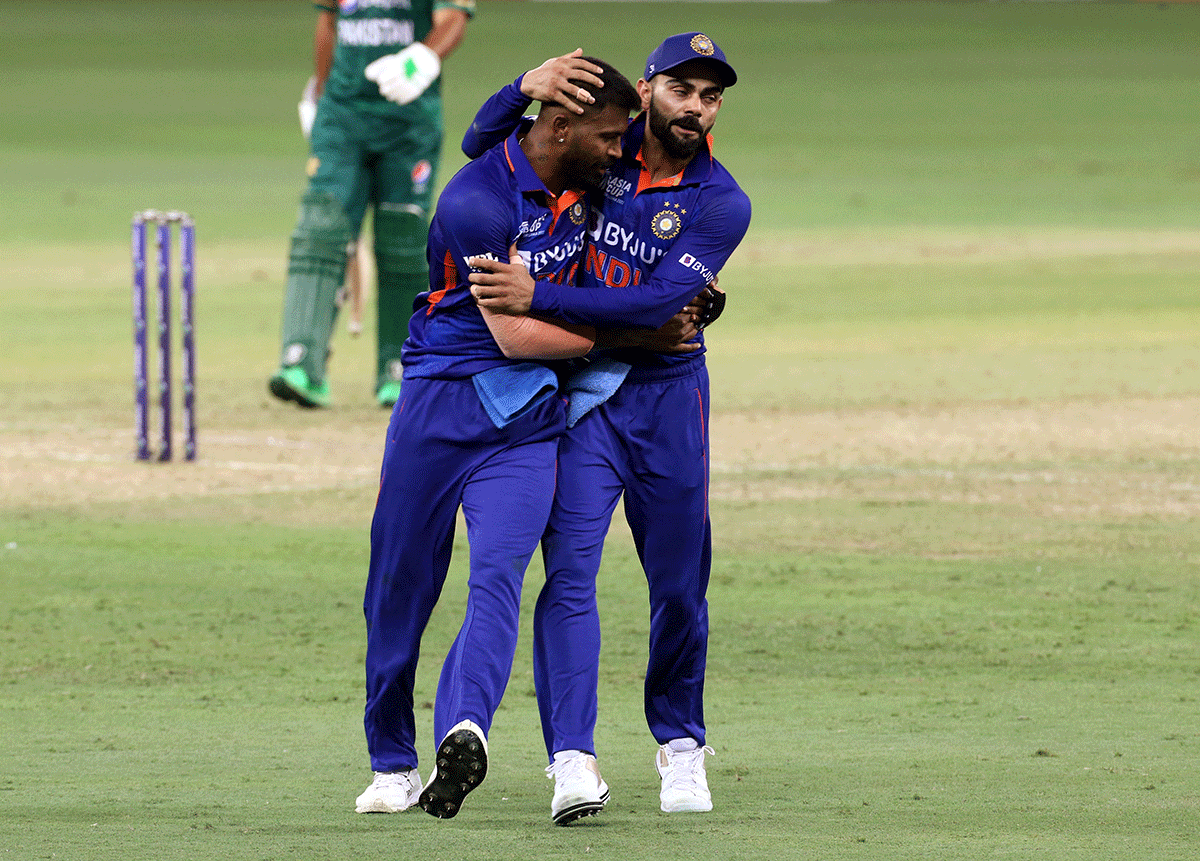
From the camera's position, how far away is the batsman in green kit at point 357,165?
11.7 metres

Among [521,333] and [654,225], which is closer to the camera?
[521,333]

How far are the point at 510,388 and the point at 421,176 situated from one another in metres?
7.33

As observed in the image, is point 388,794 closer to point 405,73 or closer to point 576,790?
point 576,790

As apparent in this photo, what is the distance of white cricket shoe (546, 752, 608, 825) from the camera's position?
14.8 ft

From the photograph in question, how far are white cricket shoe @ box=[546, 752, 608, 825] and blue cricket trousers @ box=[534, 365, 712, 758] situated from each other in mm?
47

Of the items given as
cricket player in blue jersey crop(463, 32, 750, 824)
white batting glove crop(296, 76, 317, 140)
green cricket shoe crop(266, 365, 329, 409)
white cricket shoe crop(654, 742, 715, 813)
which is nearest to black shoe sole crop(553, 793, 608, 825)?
cricket player in blue jersey crop(463, 32, 750, 824)

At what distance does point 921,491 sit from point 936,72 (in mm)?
30882

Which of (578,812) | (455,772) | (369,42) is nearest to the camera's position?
(455,772)

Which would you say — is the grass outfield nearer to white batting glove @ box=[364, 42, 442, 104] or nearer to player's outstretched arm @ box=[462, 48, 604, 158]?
player's outstretched arm @ box=[462, 48, 604, 158]

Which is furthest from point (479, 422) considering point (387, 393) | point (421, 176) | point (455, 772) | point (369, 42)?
point (387, 393)

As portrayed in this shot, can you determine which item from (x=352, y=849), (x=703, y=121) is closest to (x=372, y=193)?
(x=703, y=121)

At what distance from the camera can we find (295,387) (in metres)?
11.6

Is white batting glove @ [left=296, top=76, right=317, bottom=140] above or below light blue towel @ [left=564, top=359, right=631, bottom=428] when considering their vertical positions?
above

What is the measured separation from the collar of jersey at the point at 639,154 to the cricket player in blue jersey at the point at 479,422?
0.17 metres
